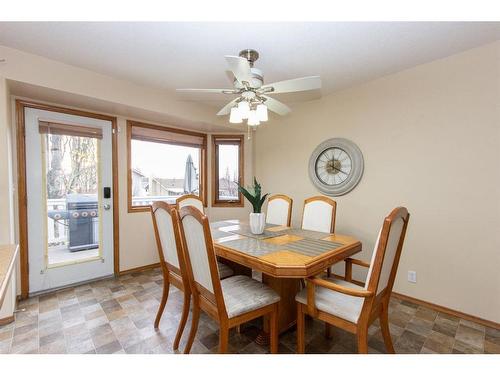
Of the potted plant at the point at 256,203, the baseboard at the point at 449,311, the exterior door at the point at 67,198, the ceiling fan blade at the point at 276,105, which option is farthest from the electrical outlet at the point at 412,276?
the exterior door at the point at 67,198

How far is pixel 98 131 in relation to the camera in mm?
2818

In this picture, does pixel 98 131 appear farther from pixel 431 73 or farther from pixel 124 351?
pixel 431 73

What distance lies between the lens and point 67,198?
2650mm

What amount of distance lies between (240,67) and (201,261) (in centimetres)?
125

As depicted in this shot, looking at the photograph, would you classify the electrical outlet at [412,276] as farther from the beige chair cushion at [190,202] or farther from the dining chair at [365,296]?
the beige chair cushion at [190,202]

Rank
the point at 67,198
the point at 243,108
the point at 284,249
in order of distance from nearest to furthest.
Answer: the point at 284,249, the point at 243,108, the point at 67,198

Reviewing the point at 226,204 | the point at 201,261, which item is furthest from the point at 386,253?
the point at 226,204

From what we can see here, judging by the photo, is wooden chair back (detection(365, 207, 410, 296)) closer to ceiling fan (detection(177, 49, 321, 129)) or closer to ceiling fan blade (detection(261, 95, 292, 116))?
ceiling fan (detection(177, 49, 321, 129))

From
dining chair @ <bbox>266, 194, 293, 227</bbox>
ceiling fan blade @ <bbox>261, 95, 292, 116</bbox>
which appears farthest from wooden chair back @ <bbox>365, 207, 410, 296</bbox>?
dining chair @ <bbox>266, 194, 293, 227</bbox>

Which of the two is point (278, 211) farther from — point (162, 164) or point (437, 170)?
point (162, 164)

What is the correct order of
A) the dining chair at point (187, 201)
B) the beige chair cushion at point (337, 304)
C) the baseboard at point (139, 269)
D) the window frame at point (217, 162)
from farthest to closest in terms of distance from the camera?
the window frame at point (217, 162), the baseboard at point (139, 269), the dining chair at point (187, 201), the beige chair cushion at point (337, 304)

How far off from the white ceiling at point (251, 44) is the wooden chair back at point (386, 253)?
1.44 metres

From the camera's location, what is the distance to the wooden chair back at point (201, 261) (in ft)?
4.17
